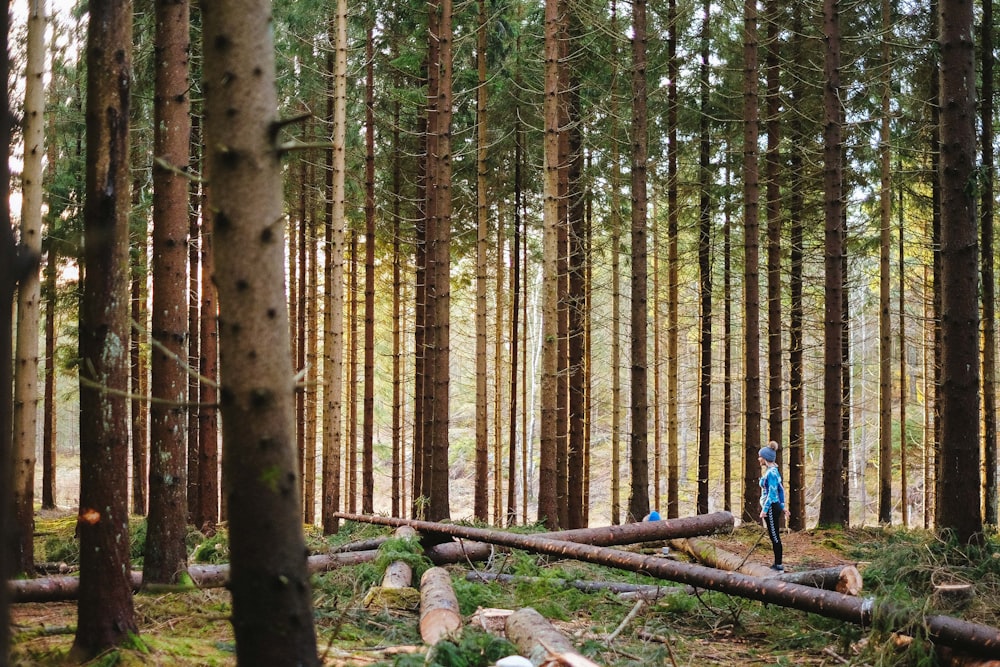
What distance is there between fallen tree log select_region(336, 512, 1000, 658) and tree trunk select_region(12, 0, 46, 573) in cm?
554

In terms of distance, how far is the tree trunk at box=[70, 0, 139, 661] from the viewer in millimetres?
4887

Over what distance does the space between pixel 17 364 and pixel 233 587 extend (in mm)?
7525

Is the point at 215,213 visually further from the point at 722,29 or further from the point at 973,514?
the point at 722,29

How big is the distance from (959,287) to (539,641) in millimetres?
6372

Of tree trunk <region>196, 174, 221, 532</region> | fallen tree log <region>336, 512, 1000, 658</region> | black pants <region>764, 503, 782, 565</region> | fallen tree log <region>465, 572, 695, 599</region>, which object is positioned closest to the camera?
fallen tree log <region>336, 512, 1000, 658</region>

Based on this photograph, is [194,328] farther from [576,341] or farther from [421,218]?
[576,341]

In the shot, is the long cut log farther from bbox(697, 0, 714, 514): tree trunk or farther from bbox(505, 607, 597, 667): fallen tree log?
bbox(697, 0, 714, 514): tree trunk

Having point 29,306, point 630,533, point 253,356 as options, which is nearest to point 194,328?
point 29,306

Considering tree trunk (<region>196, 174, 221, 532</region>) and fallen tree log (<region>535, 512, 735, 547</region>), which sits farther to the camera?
tree trunk (<region>196, 174, 221, 532</region>)

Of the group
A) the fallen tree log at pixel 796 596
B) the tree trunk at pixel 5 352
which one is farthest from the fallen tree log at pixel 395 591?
the tree trunk at pixel 5 352

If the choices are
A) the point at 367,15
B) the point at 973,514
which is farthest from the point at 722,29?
the point at 973,514

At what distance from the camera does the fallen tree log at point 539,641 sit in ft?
16.0

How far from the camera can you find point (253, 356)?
300 centimetres

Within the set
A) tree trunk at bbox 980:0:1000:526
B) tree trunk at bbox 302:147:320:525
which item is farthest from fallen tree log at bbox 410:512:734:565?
tree trunk at bbox 302:147:320:525
